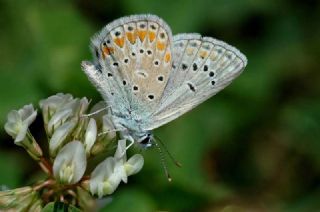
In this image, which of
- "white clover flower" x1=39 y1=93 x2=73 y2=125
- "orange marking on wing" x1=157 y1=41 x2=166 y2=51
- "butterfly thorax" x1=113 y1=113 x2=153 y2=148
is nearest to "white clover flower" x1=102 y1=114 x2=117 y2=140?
"butterfly thorax" x1=113 y1=113 x2=153 y2=148

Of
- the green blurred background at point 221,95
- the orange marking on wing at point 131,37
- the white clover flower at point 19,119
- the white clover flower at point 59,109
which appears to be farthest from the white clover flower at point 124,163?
the green blurred background at point 221,95

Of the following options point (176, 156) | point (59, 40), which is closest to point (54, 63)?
point (59, 40)

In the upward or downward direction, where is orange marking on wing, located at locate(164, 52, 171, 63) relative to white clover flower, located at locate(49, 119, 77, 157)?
upward

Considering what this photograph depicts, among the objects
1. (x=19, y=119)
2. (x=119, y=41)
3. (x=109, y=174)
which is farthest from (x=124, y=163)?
(x=119, y=41)

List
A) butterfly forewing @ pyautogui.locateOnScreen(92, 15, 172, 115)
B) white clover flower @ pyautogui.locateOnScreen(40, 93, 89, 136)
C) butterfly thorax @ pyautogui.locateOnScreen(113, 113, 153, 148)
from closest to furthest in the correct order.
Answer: white clover flower @ pyautogui.locateOnScreen(40, 93, 89, 136) < butterfly thorax @ pyautogui.locateOnScreen(113, 113, 153, 148) < butterfly forewing @ pyautogui.locateOnScreen(92, 15, 172, 115)

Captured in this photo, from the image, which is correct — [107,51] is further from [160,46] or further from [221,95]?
[221,95]

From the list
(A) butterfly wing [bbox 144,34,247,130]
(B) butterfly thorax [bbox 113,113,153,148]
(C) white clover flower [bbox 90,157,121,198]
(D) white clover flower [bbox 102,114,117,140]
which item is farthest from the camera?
(A) butterfly wing [bbox 144,34,247,130]

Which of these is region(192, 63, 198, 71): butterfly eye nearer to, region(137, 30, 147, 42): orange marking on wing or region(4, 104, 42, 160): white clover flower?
region(137, 30, 147, 42): orange marking on wing
